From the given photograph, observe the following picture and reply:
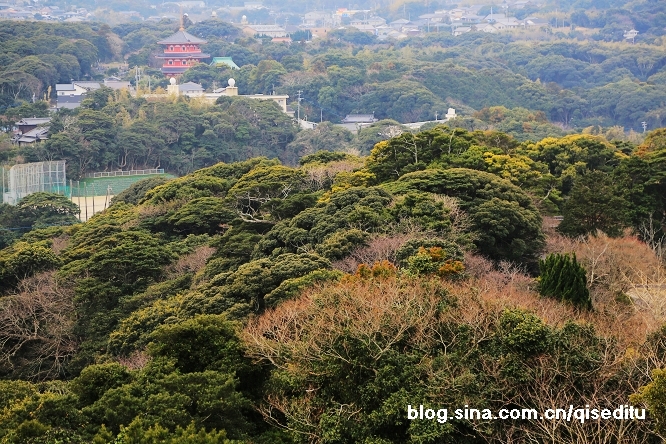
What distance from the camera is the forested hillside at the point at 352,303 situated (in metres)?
12.0

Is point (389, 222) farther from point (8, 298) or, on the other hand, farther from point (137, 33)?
point (137, 33)

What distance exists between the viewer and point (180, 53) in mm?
87875

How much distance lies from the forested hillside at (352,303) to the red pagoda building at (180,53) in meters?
54.9

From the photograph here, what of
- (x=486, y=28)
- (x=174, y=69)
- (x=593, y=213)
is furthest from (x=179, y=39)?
(x=593, y=213)

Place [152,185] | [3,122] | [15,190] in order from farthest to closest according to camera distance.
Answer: [3,122]
[15,190]
[152,185]

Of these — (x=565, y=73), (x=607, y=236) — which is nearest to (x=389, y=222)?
(x=607, y=236)

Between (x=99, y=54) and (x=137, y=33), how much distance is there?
390 inches

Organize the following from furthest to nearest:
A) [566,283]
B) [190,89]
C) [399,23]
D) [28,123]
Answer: [399,23] < [190,89] < [28,123] < [566,283]

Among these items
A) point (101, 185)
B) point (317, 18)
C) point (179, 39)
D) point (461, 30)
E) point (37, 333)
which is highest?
point (37, 333)

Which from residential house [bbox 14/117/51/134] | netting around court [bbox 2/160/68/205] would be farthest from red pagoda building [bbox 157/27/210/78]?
netting around court [bbox 2/160/68/205]

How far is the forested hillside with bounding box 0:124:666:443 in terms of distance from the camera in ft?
39.3

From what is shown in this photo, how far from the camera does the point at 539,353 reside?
12.2m

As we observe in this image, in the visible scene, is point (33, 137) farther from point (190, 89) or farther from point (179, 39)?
point (179, 39)

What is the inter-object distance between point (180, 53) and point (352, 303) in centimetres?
7690
